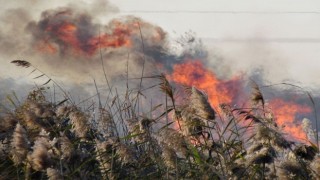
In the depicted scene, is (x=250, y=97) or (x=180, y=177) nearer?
(x=250, y=97)

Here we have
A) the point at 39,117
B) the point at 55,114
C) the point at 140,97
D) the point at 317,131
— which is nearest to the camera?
the point at 39,117

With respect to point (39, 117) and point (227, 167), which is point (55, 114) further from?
point (227, 167)

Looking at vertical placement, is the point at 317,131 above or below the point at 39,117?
below

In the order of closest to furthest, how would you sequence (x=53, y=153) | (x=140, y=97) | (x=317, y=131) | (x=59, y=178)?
(x=59, y=178), (x=53, y=153), (x=317, y=131), (x=140, y=97)

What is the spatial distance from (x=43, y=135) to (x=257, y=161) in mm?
1267

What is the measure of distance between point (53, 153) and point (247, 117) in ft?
4.39

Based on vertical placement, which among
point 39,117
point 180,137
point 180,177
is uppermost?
point 39,117

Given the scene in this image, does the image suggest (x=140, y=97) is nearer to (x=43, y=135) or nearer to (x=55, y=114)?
(x=55, y=114)

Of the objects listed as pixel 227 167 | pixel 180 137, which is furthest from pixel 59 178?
pixel 227 167

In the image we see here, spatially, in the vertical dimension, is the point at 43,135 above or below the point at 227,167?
above

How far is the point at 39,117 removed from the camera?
12.1 feet

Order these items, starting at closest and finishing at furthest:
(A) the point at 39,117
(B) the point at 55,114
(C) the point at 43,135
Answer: (C) the point at 43,135 → (A) the point at 39,117 → (B) the point at 55,114

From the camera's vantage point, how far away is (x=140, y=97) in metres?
6.09

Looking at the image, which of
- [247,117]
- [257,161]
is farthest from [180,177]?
[257,161]
